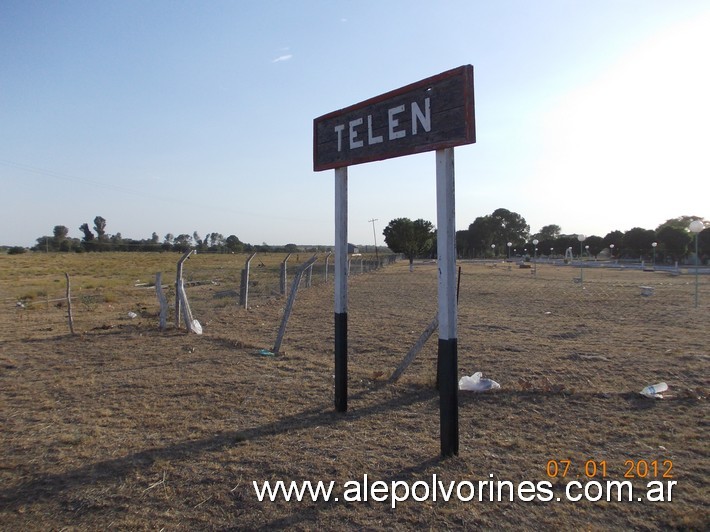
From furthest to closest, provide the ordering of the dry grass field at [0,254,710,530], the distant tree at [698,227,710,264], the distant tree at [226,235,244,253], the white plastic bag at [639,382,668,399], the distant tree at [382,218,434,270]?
the distant tree at [382,218,434,270], the distant tree at [698,227,710,264], the distant tree at [226,235,244,253], the white plastic bag at [639,382,668,399], the dry grass field at [0,254,710,530]

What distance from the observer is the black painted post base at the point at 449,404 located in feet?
13.4

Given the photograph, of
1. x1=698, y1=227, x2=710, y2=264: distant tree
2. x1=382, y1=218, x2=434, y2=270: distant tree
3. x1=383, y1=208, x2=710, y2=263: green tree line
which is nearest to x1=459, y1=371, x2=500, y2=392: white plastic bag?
x1=383, y1=208, x2=710, y2=263: green tree line

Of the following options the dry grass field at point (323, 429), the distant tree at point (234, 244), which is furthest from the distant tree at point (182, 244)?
the dry grass field at point (323, 429)

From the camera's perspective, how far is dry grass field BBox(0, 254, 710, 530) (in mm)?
3295

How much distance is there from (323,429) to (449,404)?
1.29 m

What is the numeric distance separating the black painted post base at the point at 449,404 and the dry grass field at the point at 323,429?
0.45 ft

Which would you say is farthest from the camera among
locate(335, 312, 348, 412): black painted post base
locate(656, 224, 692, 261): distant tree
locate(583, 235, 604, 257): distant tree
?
locate(583, 235, 604, 257): distant tree

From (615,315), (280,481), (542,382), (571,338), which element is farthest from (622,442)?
(615,315)

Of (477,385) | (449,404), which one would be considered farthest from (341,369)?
(477,385)

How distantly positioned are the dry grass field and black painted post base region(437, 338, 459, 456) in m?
0.14

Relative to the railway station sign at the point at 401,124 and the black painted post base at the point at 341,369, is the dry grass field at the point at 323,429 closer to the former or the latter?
the black painted post base at the point at 341,369

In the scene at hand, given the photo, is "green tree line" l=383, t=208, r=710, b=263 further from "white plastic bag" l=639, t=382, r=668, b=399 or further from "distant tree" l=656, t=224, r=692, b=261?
→ "white plastic bag" l=639, t=382, r=668, b=399

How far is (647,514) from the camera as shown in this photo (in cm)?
322

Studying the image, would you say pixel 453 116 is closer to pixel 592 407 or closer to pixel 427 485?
pixel 427 485
